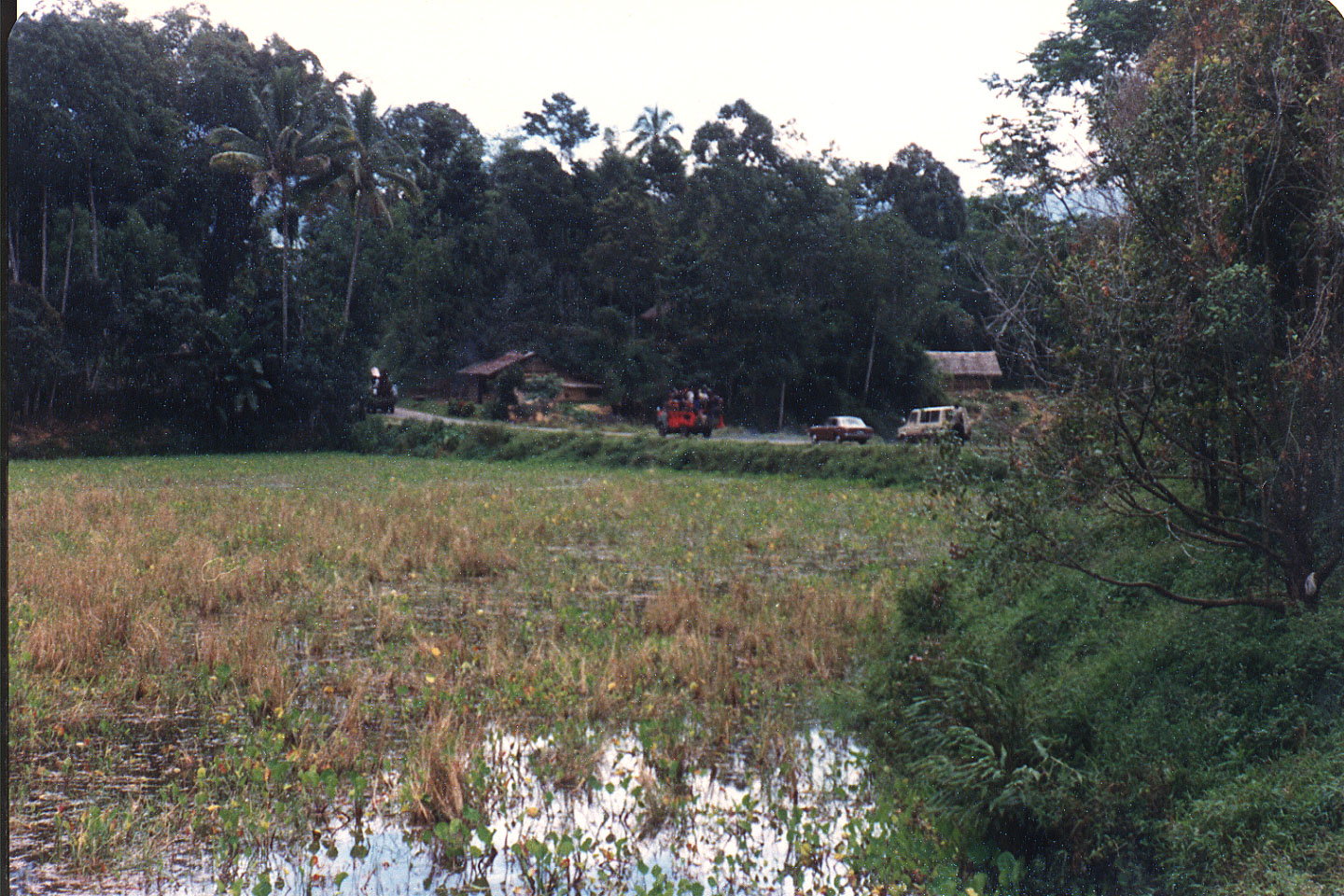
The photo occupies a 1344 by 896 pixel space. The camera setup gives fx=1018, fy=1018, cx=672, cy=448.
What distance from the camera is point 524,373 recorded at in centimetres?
2978

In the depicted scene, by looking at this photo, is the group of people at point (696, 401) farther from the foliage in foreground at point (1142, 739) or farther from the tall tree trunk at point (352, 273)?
the foliage in foreground at point (1142, 739)

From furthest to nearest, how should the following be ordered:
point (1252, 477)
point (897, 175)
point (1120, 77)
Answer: point (897, 175)
point (1120, 77)
point (1252, 477)

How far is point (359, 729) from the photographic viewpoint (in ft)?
17.6

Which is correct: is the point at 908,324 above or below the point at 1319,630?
above

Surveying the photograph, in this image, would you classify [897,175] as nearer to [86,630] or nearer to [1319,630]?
[1319,630]

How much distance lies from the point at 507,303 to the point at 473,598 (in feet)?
66.2

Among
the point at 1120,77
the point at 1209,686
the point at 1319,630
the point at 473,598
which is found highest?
the point at 1120,77

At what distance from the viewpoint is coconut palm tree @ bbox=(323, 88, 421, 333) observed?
1053 inches

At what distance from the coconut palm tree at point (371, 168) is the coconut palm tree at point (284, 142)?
0.44m

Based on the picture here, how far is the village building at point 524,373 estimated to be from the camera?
29.2 meters

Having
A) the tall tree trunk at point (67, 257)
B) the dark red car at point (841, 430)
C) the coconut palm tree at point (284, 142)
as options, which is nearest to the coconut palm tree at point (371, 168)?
the coconut palm tree at point (284, 142)

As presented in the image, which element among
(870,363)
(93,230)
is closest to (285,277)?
(93,230)

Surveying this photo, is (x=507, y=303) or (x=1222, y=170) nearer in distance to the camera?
(x=1222, y=170)

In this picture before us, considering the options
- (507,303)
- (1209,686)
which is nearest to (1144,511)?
(1209,686)
